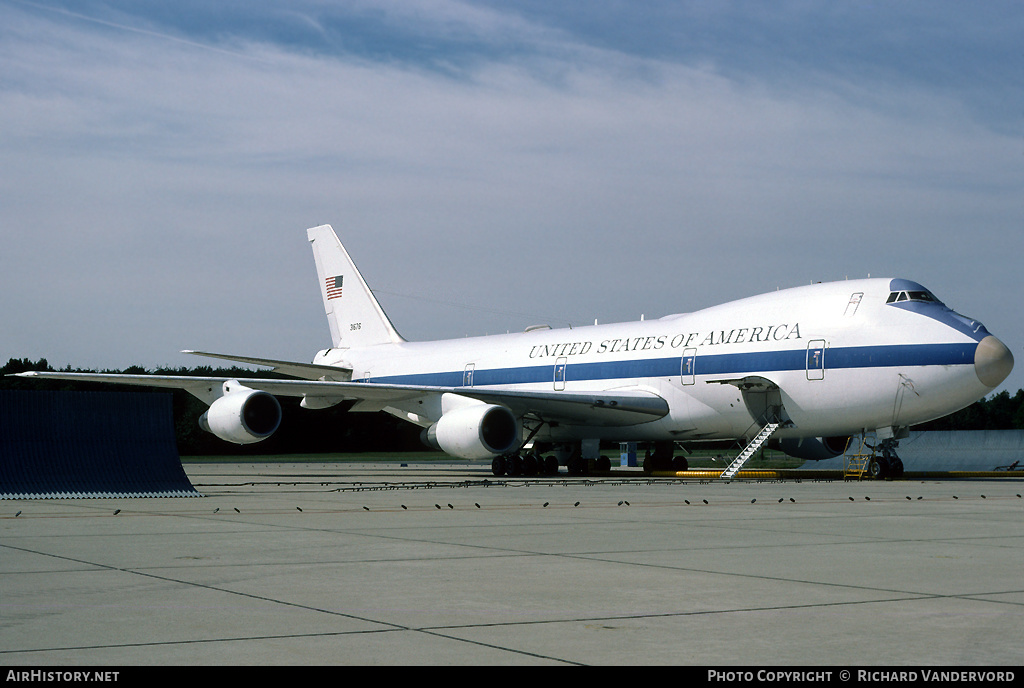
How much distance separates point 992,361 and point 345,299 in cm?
2246

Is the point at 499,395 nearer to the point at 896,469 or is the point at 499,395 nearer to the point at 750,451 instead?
the point at 750,451

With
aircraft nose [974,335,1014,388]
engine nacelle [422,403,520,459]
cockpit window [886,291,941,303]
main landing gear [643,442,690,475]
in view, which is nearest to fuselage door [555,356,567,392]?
main landing gear [643,442,690,475]

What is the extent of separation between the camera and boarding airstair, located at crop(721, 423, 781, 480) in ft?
78.5

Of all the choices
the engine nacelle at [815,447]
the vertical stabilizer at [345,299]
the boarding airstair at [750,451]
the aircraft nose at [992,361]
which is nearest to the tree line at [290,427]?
the vertical stabilizer at [345,299]

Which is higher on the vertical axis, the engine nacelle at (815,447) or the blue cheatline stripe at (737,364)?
the blue cheatline stripe at (737,364)

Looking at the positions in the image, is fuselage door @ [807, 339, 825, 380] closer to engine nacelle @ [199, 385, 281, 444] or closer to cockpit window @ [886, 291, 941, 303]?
cockpit window @ [886, 291, 941, 303]

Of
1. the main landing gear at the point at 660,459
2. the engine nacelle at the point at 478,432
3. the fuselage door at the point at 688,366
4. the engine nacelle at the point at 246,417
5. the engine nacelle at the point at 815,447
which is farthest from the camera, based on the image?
the main landing gear at the point at 660,459

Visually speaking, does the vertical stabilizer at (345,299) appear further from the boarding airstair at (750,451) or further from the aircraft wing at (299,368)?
the boarding airstair at (750,451)

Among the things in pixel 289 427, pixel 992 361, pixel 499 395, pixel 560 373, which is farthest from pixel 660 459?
pixel 289 427

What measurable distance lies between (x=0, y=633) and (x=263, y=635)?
1.25 metres

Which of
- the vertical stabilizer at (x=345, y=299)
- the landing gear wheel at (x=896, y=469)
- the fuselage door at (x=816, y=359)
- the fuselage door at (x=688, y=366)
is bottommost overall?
the landing gear wheel at (x=896, y=469)

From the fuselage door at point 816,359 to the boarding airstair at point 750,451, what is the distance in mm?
1553

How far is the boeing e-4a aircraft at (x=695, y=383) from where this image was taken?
2253 cm

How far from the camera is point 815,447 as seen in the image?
2975cm
